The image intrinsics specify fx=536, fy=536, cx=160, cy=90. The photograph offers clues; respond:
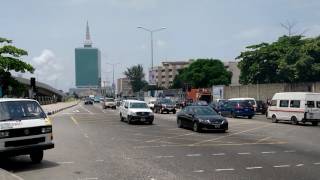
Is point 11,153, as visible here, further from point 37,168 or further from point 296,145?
point 296,145

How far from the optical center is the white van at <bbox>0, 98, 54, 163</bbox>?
43.7ft

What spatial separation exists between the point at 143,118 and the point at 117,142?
13094mm

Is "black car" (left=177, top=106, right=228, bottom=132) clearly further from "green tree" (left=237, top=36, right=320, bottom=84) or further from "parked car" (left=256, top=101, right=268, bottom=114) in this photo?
"green tree" (left=237, top=36, right=320, bottom=84)

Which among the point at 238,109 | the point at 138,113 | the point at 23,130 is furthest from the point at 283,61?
the point at 23,130

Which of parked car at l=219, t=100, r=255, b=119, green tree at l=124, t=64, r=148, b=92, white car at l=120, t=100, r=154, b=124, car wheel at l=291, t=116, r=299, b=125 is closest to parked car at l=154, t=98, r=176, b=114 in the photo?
parked car at l=219, t=100, r=255, b=119

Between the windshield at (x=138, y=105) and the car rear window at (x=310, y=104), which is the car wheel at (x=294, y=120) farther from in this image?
the windshield at (x=138, y=105)

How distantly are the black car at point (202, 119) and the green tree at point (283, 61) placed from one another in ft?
135

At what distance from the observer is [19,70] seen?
146 feet

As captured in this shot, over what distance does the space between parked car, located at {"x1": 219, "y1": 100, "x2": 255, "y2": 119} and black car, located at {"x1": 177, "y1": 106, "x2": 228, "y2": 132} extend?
1552 centimetres

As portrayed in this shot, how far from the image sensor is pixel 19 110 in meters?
14.4

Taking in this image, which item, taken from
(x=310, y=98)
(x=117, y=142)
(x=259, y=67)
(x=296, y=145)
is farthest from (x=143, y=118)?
(x=259, y=67)

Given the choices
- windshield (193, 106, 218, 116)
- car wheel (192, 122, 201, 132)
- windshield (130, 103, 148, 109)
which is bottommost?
car wheel (192, 122, 201, 132)

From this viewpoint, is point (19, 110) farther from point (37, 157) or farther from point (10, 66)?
point (10, 66)

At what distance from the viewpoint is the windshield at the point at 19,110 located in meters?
13.9
